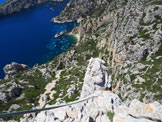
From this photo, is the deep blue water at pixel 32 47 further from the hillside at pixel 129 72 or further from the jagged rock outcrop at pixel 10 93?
the jagged rock outcrop at pixel 10 93

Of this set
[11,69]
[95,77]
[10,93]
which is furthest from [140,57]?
[11,69]

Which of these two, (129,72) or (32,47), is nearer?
(129,72)

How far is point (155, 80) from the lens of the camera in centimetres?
3362

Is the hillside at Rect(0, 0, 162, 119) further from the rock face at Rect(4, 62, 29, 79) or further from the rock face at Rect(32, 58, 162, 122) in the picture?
the rock face at Rect(32, 58, 162, 122)

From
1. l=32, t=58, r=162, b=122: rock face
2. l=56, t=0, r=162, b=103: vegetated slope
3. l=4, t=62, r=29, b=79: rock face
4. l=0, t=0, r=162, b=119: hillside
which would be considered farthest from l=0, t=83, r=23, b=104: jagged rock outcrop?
l=32, t=58, r=162, b=122: rock face

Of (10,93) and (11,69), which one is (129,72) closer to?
(10,93)

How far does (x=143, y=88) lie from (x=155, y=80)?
3.10m

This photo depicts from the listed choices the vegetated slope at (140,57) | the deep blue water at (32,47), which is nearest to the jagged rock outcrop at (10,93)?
the vegetated slope at (140,57)

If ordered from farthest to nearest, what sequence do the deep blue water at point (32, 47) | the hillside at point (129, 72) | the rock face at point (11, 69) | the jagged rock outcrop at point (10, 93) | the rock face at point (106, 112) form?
1. the deep blue water at point (32, 47)
2. the rock face at point (11, 69)
3. the jagged rock outcrop at point (10, 93)
4. the hillside at point (129, 72)
5. the rock face at point (106, 112)

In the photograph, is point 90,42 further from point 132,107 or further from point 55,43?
point 132,107

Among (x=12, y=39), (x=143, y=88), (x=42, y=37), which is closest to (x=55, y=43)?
(x=42, y=37)

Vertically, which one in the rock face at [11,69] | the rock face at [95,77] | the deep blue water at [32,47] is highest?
the deep blue water at [32,47]

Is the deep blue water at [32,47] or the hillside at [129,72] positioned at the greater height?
the deep blue water at [32,47]


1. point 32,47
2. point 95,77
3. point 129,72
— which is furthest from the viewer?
point 32,47
